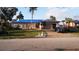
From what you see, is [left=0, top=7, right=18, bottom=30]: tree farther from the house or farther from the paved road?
the paved road

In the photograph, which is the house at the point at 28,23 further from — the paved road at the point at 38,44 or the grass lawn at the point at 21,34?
the paved road at the point at 38,44

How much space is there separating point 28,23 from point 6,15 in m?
0.38

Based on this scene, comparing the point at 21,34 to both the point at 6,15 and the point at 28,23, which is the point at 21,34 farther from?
the point at 6,15

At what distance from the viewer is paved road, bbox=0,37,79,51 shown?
14.4 feet

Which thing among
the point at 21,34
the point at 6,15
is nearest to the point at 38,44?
the point at 21,34

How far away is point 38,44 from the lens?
14.4 ft

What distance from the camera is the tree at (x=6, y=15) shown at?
437 centimetres

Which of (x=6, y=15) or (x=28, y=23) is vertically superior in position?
(x=6, y=15)

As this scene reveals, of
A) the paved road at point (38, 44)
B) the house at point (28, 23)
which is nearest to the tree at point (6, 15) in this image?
the house at point (28, 23)

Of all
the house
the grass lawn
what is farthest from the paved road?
the house

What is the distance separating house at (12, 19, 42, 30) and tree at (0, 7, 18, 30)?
0.11 metres
